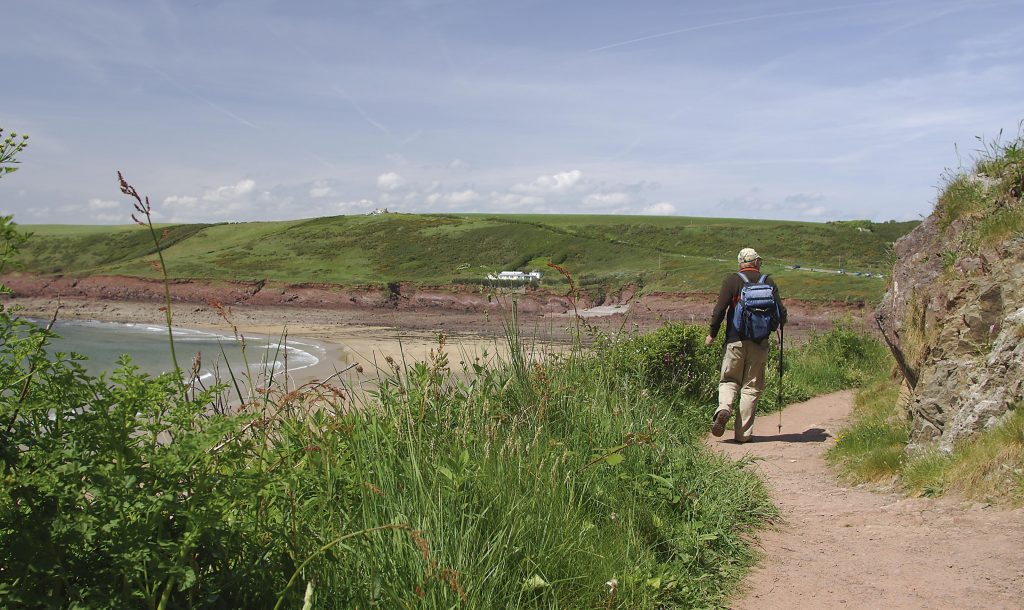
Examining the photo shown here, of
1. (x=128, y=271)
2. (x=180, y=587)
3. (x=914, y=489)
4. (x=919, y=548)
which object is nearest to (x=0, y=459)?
(x=180, y=587)

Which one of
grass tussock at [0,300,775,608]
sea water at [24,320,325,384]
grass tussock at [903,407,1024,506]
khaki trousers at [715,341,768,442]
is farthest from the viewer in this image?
sea water at [24,320,325,384]

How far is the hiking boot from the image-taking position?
26.6 ft

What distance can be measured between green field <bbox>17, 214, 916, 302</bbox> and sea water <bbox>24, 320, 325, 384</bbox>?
5.92 meters

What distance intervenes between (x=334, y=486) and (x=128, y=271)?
58200 mm

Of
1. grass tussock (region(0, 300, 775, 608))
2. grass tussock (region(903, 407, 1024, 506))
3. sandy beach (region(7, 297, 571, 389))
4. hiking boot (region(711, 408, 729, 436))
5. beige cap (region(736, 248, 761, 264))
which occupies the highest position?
beige cap (region(736, 248, 761, 264))

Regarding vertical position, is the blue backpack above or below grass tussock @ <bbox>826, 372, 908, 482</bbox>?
above

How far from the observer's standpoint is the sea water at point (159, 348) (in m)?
24.6

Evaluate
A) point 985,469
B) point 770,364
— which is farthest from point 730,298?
point 770,364

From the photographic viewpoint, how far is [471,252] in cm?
5850

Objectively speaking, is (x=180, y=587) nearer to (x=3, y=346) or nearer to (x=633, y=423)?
(x=3, y=346)

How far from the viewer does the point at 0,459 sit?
2.28 metres

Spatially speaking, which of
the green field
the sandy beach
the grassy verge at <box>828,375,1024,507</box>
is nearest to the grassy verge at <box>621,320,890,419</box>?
the grassy verge at <box>828,375,1024,507</box>

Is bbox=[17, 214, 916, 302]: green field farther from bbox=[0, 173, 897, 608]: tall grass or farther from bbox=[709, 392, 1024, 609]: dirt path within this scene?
bbox=[0, 173, 897, 608]: tall grass

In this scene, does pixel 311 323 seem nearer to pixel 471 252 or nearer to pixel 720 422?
pixel 471 252
